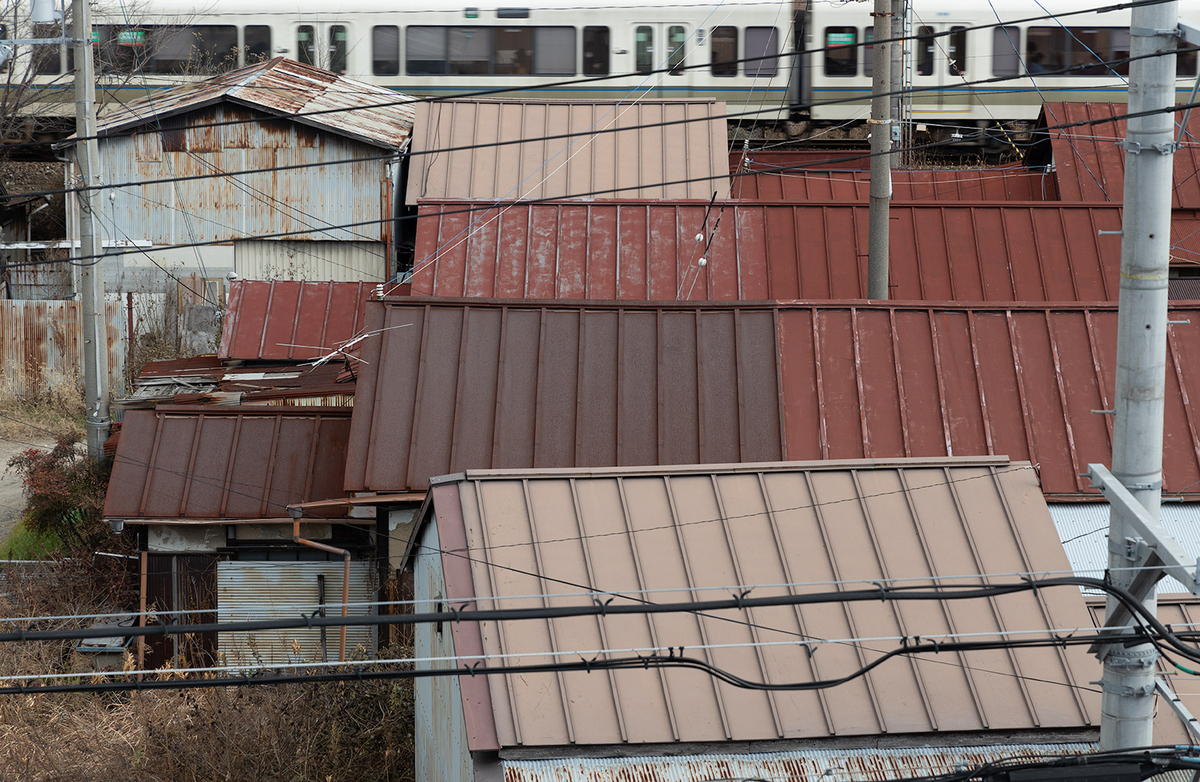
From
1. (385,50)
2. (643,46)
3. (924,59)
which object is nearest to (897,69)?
(924,59)

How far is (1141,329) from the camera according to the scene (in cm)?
569

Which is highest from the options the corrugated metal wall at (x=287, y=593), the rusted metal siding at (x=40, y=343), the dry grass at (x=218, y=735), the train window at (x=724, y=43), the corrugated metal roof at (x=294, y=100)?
the train window at (x=724, y=43)

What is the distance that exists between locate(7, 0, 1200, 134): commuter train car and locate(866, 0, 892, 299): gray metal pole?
11.3 meters

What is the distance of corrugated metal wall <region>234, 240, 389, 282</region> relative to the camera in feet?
71.5

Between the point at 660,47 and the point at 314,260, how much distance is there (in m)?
9.35

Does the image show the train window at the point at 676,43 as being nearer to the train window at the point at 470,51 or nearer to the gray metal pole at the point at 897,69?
the train window at the point at 470,51

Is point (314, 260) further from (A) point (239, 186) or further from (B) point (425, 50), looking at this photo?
(B) point (425, 50)

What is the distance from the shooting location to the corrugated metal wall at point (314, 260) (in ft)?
71.5

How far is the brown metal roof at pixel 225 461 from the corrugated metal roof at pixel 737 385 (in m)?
1.42

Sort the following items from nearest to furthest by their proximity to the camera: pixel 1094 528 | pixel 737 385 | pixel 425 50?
pixel 1094 528 → pixel 737 385 → pixel 425 50

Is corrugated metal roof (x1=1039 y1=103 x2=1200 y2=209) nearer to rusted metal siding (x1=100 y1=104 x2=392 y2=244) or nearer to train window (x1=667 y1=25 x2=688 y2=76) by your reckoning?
train window (x1=667 y1=25 x2=688 y2=76)

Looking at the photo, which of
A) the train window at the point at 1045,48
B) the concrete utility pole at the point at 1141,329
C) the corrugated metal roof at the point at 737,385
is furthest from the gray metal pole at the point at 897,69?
the concrete utility pole at the point at 1141,329

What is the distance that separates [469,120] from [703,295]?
660cm

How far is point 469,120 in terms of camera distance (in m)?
19.7
